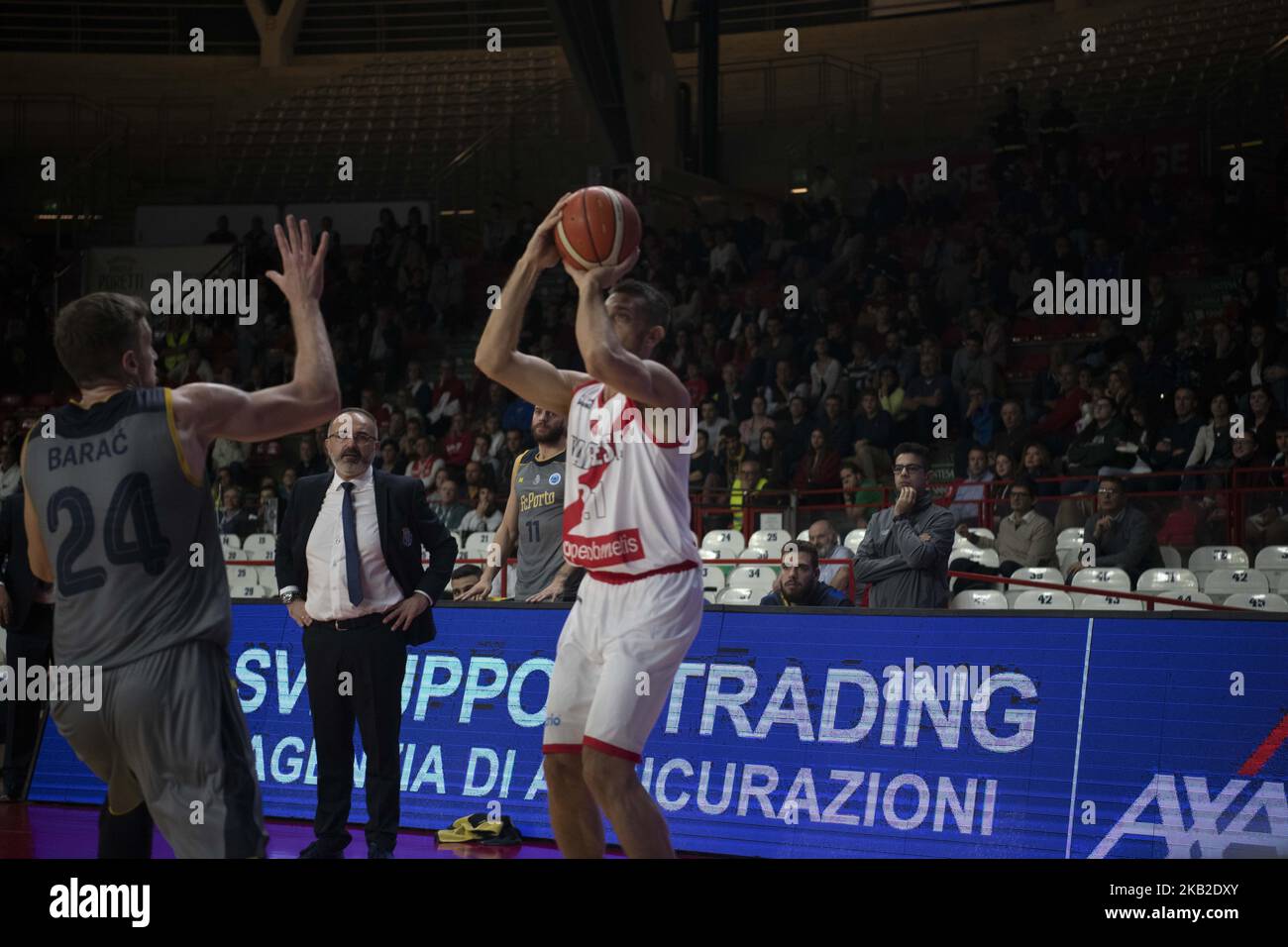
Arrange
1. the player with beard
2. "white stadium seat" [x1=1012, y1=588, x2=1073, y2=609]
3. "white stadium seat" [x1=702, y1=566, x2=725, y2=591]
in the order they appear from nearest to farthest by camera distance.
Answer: the player with beard
"white stadium seat" [x1=1012, y1=588, x2=1073, y2=609]
"white stadium seat" [x1=702, y1=566, x2=725, y2=591]

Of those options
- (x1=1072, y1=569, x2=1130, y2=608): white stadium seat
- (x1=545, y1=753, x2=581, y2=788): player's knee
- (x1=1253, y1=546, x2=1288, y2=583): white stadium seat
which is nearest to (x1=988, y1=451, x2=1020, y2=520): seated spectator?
(x1=1072, y1=569, x2=1130, y2=608): white stadium seat

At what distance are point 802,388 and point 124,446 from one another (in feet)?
38.8

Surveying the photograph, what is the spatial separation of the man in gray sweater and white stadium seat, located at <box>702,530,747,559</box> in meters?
3.98

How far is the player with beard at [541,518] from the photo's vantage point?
325 inches

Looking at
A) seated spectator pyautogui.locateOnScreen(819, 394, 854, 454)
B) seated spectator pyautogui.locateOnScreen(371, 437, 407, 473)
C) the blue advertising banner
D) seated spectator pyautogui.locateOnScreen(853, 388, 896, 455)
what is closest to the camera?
the blue advertising banner

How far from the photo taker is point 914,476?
9.10m

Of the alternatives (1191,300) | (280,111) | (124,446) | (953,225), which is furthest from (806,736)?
(280,111)

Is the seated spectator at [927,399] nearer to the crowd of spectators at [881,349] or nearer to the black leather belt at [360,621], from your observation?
the crowd of spectators at [881,349]

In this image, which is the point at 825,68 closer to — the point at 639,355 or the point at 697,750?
the point at 697,750

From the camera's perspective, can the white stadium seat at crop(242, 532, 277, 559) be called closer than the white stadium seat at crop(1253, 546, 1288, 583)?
No

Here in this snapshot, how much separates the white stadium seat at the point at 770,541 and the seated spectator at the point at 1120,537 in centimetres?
274

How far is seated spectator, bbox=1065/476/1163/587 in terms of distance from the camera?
11.0 metres

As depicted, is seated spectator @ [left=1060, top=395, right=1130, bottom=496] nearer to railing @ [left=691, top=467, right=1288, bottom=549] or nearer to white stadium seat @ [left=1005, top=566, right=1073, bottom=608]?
railing @ [left=691, top=467, right=1288, bottom=549]

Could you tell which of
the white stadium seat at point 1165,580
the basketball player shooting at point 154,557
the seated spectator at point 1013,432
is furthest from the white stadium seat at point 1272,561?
the basketball player shooting at point 154,557
